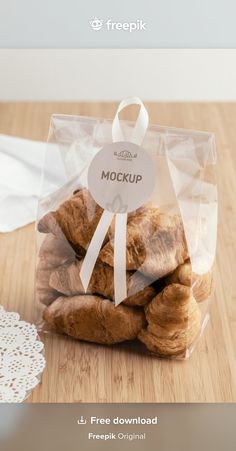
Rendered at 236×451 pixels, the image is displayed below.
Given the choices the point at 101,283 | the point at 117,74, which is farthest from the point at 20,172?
the point at 101,283

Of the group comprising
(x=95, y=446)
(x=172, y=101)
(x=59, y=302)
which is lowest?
(x=95, y=446)

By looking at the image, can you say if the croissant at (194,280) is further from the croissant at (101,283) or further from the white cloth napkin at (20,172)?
the white cloth napkin at (20,172)

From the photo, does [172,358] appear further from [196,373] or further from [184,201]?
[184,201]

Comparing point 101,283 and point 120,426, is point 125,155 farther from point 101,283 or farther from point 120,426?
point 120,426

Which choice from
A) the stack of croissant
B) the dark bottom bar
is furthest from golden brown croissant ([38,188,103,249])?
the dark bottom bar

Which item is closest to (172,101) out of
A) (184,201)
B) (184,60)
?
(184,60)

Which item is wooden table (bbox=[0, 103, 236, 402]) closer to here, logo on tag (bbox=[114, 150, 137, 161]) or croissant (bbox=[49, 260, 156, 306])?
croissant (bbox=[49, 260, 156, 306])
